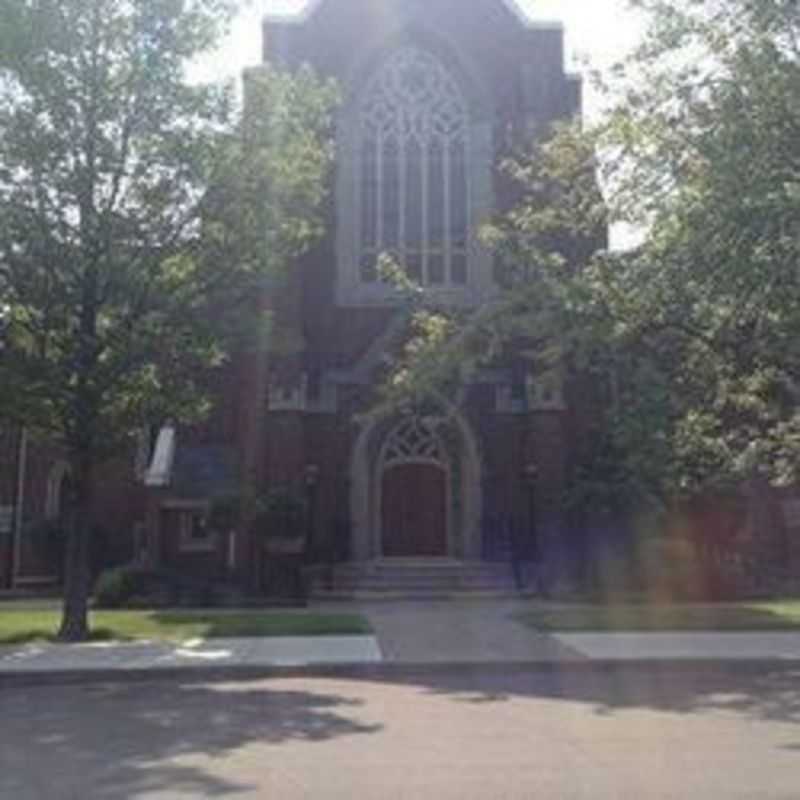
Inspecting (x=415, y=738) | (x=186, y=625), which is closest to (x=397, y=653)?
(x=186, y=625)

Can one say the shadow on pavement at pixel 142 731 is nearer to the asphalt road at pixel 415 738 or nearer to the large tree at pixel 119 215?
the asphalt road at pixel 415 738

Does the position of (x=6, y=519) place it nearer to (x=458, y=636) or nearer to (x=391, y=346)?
(x=391, y=346)

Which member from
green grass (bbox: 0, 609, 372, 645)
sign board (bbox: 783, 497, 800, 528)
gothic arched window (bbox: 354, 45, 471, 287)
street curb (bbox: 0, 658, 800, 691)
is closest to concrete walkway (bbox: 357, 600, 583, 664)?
street curb (bbox: 0, 658, 800, 691)

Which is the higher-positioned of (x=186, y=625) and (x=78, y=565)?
(x=78, y=565)

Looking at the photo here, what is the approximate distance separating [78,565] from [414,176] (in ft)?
62.8

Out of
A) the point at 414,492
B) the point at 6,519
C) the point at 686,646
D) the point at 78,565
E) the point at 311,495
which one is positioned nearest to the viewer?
the point at 686,646

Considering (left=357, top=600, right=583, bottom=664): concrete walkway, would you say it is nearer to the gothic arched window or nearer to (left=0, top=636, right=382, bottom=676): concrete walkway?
(left=0, top=636, right=382, bottom=676): concrete walkway

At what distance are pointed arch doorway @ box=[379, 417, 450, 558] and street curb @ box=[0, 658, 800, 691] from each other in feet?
59.9

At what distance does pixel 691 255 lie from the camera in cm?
1570

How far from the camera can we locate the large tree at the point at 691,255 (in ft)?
48.0

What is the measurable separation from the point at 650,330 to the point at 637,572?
16.2 meters

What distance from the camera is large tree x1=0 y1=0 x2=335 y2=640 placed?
2097 centimetres

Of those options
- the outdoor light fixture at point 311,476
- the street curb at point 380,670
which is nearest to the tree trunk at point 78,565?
the street curb at point 380,670

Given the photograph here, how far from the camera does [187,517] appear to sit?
3703 cm
